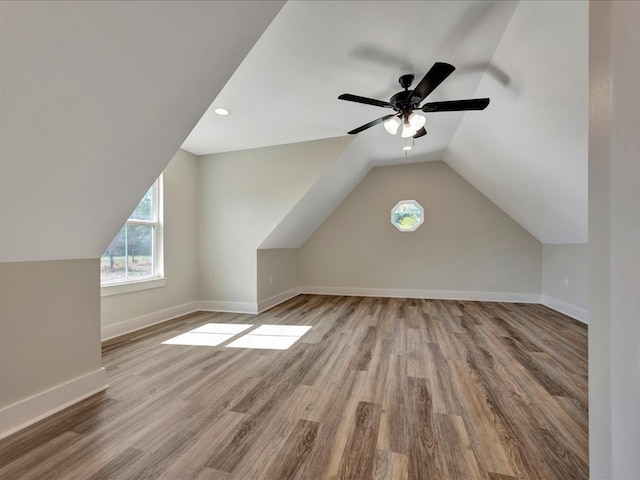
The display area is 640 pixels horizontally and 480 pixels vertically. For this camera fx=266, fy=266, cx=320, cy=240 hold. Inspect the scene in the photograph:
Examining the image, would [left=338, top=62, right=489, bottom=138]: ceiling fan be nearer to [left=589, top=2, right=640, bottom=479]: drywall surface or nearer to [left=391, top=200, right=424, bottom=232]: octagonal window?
[left=589, top=2, right=640, bottom=479]: drywall surface

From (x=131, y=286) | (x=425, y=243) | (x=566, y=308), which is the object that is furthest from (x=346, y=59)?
(x=566, y=308)

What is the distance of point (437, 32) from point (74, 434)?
3179 mm

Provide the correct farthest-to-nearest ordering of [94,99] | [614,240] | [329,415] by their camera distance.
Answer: [329,415] → [94,99] → [614,240]

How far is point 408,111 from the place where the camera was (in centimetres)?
227

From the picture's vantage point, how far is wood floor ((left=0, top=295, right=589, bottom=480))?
1.19 metres

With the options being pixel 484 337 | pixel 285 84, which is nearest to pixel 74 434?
pixel 285 84

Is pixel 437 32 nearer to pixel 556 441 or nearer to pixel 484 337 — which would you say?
pixel 556 441

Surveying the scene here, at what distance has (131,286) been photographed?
120 inches

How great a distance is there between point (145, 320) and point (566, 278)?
5623mm

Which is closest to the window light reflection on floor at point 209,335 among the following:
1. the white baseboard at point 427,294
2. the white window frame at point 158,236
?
the white window frame at point 158,236

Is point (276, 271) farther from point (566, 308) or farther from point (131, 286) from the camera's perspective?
point (566, 308)


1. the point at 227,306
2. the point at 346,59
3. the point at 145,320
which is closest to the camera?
the point at 346,59

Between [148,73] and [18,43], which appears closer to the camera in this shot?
[18,43]

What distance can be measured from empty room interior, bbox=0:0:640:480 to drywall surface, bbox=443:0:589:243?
0.02 m
